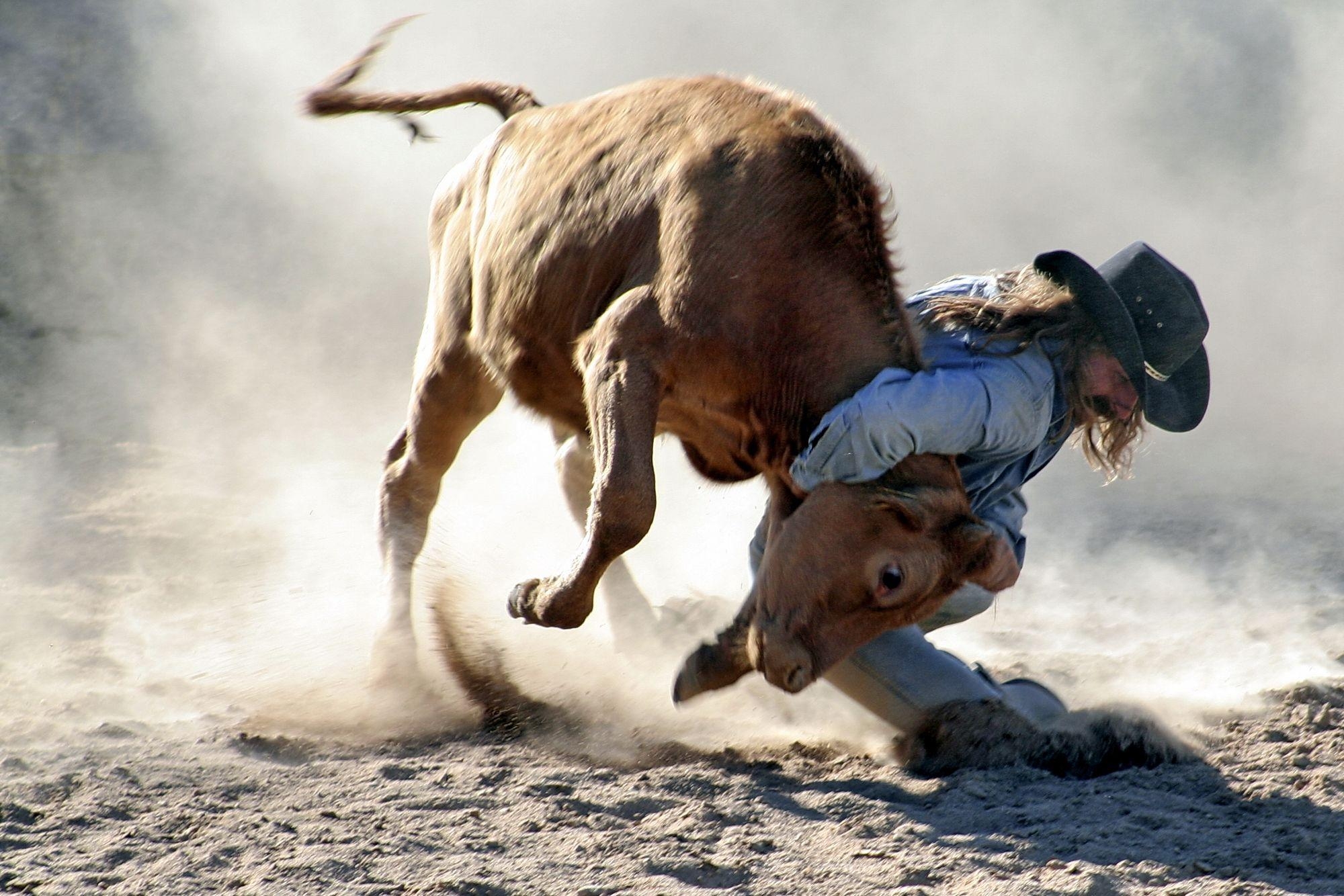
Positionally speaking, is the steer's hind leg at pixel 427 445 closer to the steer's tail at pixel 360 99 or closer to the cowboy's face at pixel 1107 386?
the steer's tail at pixel 360 99

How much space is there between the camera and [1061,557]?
5.93m

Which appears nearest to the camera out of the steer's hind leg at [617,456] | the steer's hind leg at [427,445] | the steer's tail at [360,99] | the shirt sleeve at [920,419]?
the shirt sleeve at [920,419]

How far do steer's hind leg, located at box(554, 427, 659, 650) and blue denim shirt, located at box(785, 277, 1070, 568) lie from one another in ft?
4.60

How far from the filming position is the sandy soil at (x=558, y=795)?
2.55m

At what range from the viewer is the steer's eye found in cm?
293

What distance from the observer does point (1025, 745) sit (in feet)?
11.1

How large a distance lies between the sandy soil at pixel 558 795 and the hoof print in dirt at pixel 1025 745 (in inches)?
4.2

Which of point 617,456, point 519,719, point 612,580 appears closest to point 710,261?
point 617,456

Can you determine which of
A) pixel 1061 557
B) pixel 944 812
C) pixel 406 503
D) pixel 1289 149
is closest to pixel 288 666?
pixel 406 503

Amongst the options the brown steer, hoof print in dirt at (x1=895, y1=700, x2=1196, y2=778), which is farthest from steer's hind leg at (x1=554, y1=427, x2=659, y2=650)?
hoof print in dirt at (x1=895, y1=700, x2=1196, y2=778)

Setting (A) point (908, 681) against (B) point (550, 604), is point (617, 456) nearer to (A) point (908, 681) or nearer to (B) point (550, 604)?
(B) point (550, 604)

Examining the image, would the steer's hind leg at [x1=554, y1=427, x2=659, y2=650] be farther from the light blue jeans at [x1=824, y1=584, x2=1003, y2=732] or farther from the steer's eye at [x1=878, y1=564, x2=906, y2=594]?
the steer's eye at [x1=878, y1=564, x2=906, y2=594]

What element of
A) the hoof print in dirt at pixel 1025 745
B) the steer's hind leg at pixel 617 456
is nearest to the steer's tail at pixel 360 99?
the steer's hind leg at pixel 617 456

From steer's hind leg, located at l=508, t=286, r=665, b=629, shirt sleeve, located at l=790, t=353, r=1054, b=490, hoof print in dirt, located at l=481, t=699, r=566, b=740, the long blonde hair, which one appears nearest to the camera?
shirt sleeve, located at l=790, t=353, r=1054, b=490
